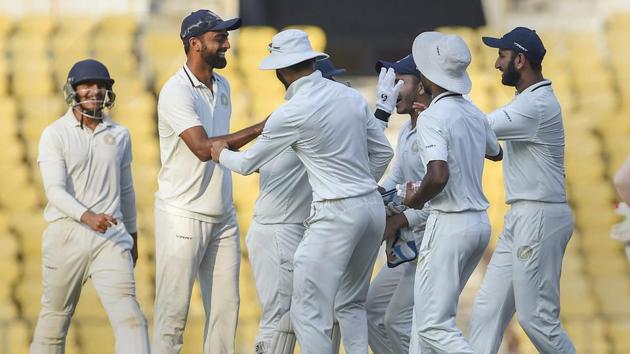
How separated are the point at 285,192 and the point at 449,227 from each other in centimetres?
121

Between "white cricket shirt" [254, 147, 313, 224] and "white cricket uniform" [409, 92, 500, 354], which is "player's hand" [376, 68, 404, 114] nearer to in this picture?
"white cricket shirt" [254, 147, 313, 224]

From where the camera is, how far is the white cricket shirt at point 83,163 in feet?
28.7

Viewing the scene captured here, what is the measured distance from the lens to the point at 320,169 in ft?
26.0

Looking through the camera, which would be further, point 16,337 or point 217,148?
point 16,337

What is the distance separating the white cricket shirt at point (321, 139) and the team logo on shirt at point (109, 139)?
3.64 ft

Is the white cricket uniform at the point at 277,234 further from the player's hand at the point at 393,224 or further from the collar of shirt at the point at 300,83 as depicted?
the collar of shirt at the point at 300,83

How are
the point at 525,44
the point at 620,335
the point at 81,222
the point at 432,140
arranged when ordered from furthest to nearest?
the point at 620,335, the point at 81,222, the point at 525,44, the point at 432,140

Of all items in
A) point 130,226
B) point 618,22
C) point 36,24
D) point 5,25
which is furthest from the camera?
point 618,22

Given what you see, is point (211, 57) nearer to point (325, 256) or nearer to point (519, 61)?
point (325, 256)

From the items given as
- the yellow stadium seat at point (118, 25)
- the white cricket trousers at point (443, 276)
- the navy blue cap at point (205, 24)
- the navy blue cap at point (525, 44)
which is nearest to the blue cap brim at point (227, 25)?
the navy blue cap at point (205, 24)

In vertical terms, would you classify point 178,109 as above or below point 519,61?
below

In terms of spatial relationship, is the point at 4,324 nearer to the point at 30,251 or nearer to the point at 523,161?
the point at 30,251

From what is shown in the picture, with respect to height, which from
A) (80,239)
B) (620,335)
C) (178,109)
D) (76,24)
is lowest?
(620,335)

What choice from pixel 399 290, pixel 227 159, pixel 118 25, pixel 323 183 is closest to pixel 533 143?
pixel 399 290
